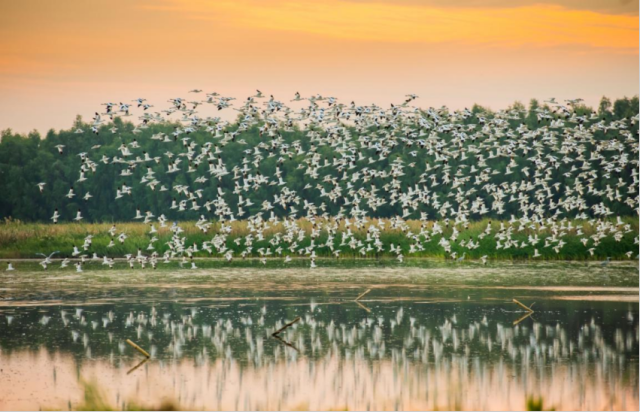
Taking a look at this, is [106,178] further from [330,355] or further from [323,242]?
[330,355]

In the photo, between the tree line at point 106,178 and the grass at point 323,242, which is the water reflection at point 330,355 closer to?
the grass at point 323,242

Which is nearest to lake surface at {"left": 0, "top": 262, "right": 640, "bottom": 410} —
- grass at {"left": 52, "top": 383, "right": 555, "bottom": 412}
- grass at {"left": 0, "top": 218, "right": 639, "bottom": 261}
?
grass at {"left": 52, "top": 383, "right": 555, "bottom": 412}

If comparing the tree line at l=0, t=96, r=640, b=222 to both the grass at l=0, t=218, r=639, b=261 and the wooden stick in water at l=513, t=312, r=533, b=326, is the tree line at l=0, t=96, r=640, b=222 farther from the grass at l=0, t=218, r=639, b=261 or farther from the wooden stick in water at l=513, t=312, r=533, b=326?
the wooden stick in water at l=513, t=312, r=533, b=326

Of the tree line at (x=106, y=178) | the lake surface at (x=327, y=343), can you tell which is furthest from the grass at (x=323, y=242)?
the tree line at (x=106, y=178)

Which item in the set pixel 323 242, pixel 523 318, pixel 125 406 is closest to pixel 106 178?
pixel 323 242

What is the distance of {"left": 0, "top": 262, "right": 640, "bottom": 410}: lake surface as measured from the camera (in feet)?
70.7

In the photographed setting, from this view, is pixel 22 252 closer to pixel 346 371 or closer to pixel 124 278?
pixel 124 278

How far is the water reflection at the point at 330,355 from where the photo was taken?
70.2 ft

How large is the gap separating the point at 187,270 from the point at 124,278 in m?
5.20

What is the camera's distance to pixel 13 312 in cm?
3422

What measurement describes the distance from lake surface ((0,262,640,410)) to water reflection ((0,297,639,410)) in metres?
0.06

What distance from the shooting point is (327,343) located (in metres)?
28.0

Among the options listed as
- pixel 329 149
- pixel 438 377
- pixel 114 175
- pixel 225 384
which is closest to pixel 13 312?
pixel 225 384

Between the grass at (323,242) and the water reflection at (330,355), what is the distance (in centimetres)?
1988
